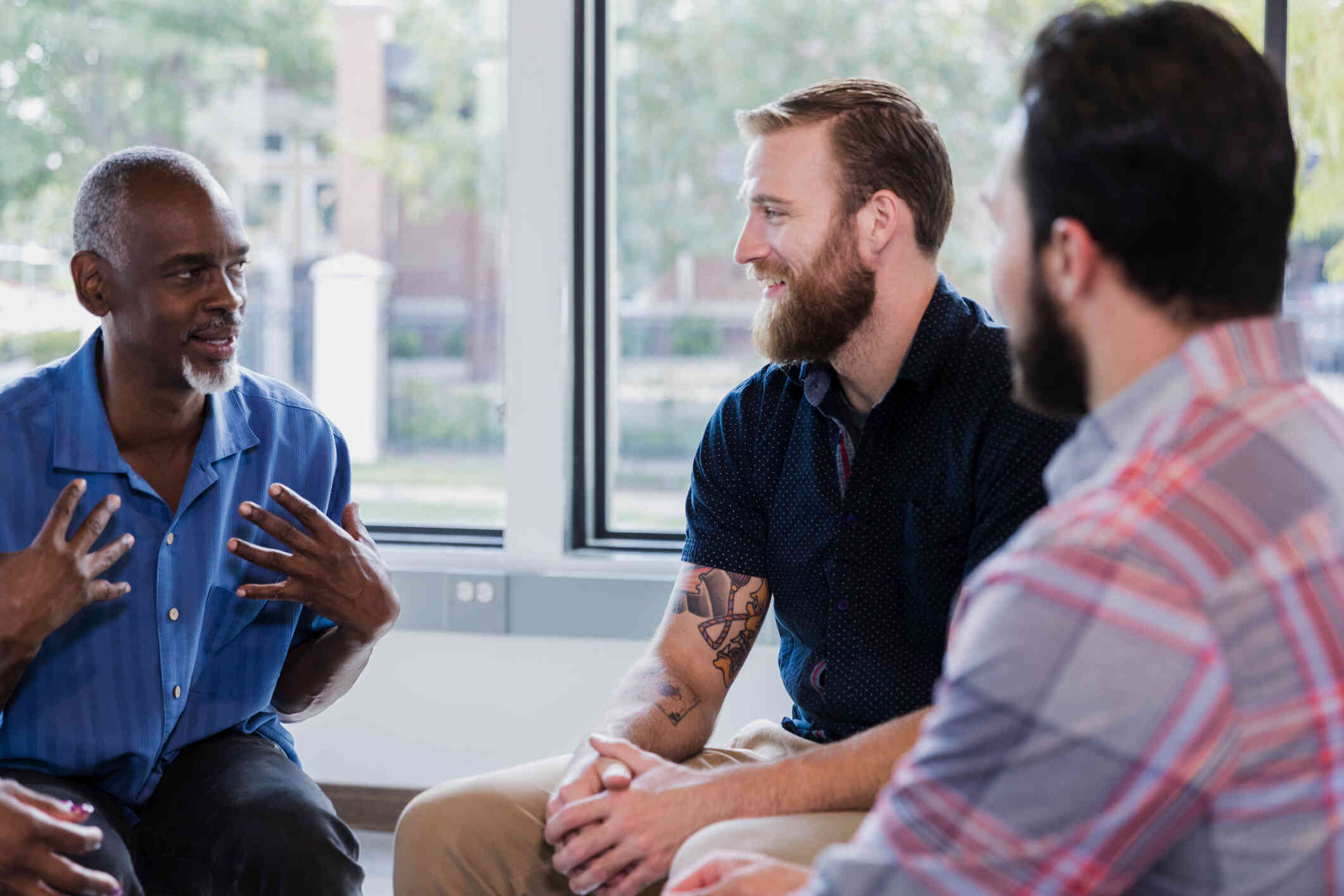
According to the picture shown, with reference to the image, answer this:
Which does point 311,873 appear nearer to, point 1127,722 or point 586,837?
point 586,837

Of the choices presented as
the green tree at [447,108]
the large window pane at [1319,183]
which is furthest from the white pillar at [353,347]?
the large window pane at [1319,183]

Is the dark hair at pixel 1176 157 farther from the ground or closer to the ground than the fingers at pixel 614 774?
farther from the ground

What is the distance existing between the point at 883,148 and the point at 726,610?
67cm

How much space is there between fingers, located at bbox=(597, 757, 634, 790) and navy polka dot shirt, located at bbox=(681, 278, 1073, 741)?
297mm

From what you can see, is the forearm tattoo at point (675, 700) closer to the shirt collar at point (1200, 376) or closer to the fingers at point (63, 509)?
the fingers at point (63, 509)

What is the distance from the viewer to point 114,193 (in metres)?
1.84

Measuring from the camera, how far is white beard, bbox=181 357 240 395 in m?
1.81

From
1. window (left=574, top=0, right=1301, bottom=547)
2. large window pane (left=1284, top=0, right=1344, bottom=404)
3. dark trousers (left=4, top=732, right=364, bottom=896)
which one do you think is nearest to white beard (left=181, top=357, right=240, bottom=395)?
dark trousers (left=4, top=732, right=364, bottom=896)

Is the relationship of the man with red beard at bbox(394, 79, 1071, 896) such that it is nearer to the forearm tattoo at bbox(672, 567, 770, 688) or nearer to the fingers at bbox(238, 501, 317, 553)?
the forearm tattoo at bbox(672, 567, 770, 688)

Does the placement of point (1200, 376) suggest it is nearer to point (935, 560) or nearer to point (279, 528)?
point (935, 560)

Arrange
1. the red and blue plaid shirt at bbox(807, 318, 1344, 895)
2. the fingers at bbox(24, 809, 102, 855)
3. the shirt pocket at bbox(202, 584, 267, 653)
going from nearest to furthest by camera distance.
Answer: the red and blue plaid shirt at bbox(807, 318, 1344, 895) → the fingers at bbox(24, 809, 102, 855) → the shirt pocket at bbox(202, 584, 267, 653)

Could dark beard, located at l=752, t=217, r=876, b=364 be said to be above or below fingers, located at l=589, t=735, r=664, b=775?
above

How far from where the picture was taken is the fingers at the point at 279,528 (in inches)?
65.7

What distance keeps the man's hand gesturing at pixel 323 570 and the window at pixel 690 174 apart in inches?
Answer: 43.9
